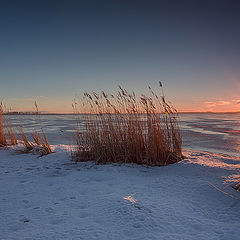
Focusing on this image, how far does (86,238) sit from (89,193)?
0.85 meters

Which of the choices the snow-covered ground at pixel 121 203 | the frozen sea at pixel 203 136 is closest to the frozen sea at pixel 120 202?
the snow-covered ground at pixel 121 203

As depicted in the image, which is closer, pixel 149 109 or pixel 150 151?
pixel 150 151

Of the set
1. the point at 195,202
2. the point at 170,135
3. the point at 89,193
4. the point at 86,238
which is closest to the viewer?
the point at 86,238

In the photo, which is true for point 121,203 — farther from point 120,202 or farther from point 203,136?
point 203,136

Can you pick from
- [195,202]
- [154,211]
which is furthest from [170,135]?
[154,211]

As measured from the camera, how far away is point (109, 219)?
1684 mm

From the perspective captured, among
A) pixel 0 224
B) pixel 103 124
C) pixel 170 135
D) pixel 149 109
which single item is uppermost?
pixel 149 109

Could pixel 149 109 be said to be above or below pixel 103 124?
above

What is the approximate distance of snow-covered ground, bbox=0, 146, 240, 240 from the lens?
1.51 m

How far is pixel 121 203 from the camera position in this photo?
192 centimetres

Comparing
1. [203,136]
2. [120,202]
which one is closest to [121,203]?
[120,202]

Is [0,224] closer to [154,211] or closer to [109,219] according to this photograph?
[109,219]

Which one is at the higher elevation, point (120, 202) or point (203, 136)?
point (120, 202)

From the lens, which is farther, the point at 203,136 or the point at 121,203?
the point at 203,136
